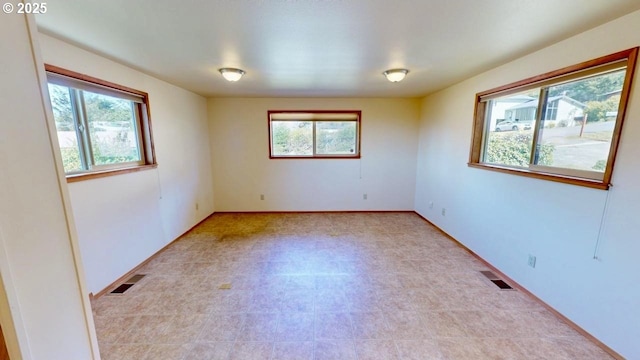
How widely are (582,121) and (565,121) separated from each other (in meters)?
0.14

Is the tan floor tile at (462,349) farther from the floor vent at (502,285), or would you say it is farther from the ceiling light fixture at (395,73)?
the ceiling light fixture at (395,73)

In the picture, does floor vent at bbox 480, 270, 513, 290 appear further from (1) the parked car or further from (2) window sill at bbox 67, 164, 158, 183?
(2) window sill at bbox 67, 164, 158, 183

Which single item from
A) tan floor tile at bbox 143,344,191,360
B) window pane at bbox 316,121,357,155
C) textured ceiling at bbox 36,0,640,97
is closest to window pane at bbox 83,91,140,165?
textured ceiling at bbox 36,0,640,97

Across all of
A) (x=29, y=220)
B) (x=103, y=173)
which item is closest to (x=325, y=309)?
(x=29, y=220)

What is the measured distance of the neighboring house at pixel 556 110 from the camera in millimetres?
1996

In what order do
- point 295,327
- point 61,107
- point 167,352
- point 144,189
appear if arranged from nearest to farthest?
1. point 167,352
2. point 295,327
3. point 61,107
4. point 144,189

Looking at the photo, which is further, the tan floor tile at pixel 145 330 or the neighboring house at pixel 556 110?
the neighboring house at pixel 556 110

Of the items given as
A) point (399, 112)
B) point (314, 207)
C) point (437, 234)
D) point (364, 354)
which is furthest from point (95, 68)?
point (437, 234)

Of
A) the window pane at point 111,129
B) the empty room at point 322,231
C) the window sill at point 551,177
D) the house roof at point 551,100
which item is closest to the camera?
the empty room at point 322,231

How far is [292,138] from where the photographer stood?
15.5 feet

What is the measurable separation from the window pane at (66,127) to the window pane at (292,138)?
2876 mm

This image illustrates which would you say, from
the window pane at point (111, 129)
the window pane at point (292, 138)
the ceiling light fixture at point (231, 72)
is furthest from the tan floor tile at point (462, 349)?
the window pane at point (292, 138)

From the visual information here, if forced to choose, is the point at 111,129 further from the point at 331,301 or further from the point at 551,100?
the point at 551,100

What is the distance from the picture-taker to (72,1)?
4.62 ft
